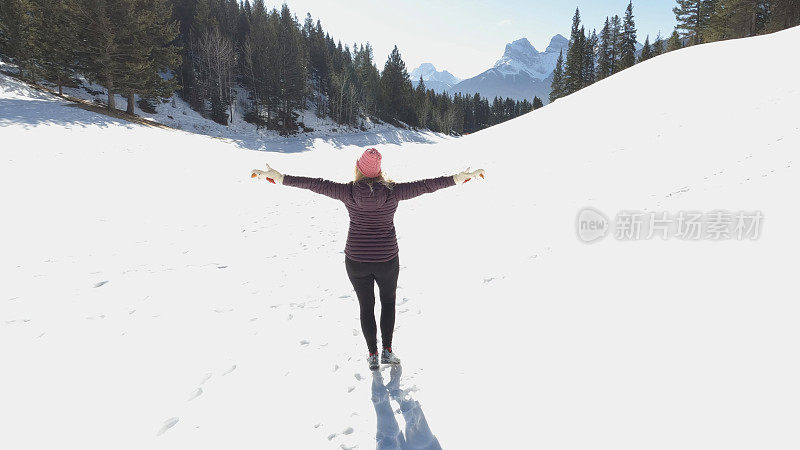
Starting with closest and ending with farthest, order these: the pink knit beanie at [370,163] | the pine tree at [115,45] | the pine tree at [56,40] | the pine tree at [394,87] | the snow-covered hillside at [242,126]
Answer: the pink knit beanie at [370,163] < the pine tree at [115,45] < the pine tree at [56,40] < the snow-covered hillside at [242,126] < the pine tree at [394,87]

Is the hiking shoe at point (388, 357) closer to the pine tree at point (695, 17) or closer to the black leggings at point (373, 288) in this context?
the black leggings at point (373, 288)

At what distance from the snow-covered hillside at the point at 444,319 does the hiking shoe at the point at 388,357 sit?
154 mm

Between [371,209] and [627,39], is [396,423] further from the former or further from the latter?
[627,39]

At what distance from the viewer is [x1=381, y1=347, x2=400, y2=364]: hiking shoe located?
4164mm

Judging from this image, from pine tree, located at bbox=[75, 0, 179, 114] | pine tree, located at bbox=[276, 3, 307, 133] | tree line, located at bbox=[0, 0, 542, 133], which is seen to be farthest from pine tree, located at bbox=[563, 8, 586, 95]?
pine tree, located at bbox=[75, 0, 179, 114]

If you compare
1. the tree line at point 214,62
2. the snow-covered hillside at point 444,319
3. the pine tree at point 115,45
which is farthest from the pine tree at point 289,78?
the snow-covered hillside at point 444,319

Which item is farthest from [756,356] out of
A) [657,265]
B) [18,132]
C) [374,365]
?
[18,132]

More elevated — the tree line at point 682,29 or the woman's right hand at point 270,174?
the tree line at point 682,29

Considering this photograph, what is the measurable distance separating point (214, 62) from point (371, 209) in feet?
180

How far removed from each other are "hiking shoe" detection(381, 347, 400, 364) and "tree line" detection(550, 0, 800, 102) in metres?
56.6

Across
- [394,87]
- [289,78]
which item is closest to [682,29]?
[394,87]

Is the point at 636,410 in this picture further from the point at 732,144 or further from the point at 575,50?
the point at 575,50

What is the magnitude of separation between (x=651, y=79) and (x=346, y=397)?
23004mm

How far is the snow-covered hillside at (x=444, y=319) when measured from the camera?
122 inches
